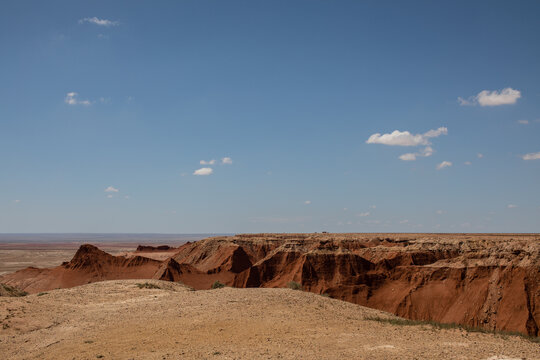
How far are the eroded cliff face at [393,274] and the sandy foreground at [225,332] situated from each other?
751 inches

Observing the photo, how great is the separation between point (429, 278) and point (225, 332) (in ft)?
108

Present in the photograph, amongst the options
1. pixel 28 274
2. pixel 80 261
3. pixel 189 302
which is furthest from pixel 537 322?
pixel 28 274

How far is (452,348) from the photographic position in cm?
1433

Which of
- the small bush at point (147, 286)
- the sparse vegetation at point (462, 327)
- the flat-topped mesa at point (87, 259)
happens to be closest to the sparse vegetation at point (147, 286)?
the small bush at point (147, 286)

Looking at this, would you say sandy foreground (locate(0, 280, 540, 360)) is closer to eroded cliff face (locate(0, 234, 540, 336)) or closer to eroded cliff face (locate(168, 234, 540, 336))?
eroded cliff face (locate(168, 234, 540, 336))

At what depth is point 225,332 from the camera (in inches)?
720

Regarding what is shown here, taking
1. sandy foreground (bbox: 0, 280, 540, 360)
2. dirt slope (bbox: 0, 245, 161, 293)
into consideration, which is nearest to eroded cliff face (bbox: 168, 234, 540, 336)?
dirt slope (bbox: 0, 245, 161, 293)

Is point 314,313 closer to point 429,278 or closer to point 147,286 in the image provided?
point 147,286

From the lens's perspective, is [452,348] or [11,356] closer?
[452,348]

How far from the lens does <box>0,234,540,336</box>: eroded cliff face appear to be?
116 ft

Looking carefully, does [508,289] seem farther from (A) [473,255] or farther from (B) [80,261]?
(B) [80,261]

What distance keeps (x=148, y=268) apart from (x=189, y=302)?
4748cm

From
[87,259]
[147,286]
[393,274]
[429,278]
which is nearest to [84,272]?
[87,259]

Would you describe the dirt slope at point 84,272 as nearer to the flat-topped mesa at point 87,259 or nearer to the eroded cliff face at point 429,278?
the flat-topped mesa at point 87,259
